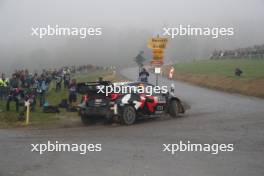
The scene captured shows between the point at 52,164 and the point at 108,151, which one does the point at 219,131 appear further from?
the point at 52,164

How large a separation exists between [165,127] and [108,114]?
2.01 m

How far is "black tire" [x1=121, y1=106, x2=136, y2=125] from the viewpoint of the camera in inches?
646

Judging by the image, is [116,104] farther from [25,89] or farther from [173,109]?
[25,89]

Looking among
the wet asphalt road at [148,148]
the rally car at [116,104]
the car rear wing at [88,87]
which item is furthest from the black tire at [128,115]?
the car rear wing at [88,87]

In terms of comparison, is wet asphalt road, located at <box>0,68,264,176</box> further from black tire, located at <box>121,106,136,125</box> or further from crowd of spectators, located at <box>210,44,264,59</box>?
crowd of spectators, located at <box>210,44,264,59</box>

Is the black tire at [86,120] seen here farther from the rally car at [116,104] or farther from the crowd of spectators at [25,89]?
the crowd of spectators at [25,89]

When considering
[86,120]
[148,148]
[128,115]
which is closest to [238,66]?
[86,120]

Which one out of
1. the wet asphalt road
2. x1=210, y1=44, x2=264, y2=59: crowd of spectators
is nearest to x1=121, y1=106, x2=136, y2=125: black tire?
the wet asphalt road

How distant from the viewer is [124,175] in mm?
8672

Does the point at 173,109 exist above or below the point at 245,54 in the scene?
below

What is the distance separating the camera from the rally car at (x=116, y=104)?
1636 centimetres

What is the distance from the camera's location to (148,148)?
37.6ft

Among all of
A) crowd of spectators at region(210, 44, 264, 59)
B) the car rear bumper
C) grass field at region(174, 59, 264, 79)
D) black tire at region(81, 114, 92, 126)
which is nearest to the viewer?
the car rear bumper

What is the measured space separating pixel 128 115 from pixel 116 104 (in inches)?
23.0
